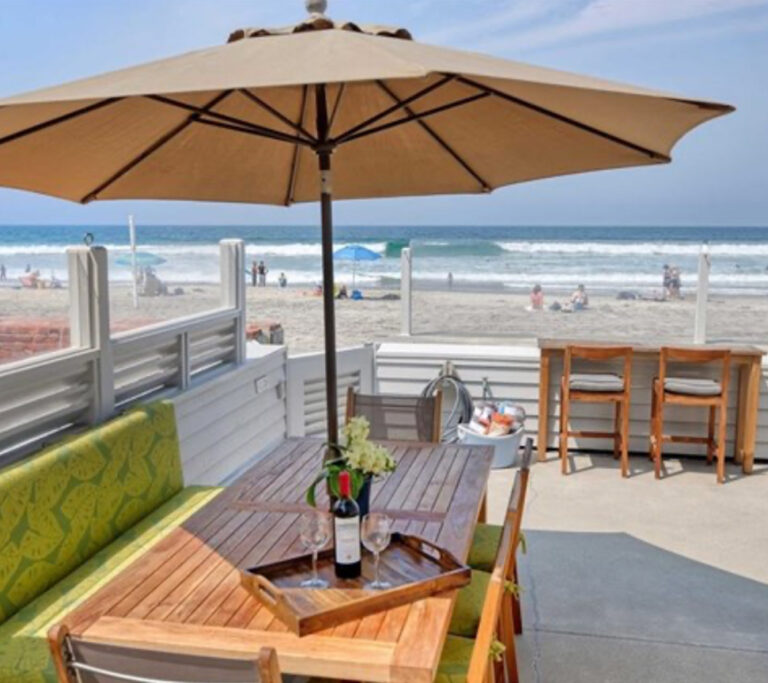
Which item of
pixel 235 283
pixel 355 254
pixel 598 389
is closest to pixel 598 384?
pixel 598 389

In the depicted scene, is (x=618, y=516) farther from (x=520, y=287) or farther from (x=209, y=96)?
(x=520, y=287)

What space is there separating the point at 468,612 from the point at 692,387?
335 centimetres

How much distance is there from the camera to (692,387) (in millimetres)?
4973

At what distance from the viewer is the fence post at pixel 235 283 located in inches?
178

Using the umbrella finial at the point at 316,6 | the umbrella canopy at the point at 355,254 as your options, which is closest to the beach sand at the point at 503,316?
the umbrella finial at the point at 316,6

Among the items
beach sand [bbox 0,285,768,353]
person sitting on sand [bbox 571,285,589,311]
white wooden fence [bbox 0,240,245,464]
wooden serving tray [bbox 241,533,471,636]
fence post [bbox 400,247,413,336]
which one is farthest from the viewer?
person sitting on sand [bbox 571,285,589,311]

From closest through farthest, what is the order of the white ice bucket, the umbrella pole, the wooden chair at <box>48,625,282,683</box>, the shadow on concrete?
the wooden chair at <box>48,625,282,683</box>, the umbrella pole, the shadow on concrete, the white ice bucket

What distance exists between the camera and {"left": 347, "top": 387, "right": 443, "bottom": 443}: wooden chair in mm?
3529

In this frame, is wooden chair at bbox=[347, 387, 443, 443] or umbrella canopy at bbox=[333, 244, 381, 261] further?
umbrella canopy at bbox=[333, 244, 381, 261]

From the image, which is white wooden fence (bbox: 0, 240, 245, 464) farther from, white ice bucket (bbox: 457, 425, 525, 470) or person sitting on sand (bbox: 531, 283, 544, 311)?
person sitting on sand (bbox: 531, 283, 544, 311)

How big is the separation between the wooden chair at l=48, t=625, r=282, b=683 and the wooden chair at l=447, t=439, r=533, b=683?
1.68ft

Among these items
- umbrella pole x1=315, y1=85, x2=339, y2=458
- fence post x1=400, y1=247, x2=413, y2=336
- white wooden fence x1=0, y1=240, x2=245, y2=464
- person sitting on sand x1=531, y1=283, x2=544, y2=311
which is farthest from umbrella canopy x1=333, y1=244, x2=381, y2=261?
umbrella pole x1=315, y1=85, x2=339, y2=458

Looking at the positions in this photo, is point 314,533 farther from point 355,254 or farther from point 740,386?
point 355,254

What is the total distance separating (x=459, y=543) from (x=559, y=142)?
1.37 metres
